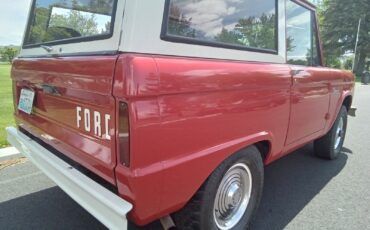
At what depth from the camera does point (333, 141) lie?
4.66 metres

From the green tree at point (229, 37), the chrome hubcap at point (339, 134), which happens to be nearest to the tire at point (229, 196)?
the green tree at point (229, 37)

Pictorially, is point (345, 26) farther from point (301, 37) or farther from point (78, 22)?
point (78, 22)

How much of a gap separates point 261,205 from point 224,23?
73.6 inches

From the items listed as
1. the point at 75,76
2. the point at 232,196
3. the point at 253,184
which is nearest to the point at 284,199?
the point at 253,184

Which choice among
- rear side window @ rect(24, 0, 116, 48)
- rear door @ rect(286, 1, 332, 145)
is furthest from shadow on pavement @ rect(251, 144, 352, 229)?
rear side window @ rect(24, 0, 116, 48)

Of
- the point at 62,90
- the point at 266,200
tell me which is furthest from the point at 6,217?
the point at 266,200

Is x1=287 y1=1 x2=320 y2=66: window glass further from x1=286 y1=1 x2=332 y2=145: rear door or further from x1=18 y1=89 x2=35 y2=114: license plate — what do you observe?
x1=18 y1=89 x2=35 y2=114: license plate

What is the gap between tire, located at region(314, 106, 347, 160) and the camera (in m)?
4.61

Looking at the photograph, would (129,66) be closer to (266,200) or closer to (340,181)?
(266,200)

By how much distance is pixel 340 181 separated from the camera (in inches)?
162

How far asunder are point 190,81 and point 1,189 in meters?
2.60

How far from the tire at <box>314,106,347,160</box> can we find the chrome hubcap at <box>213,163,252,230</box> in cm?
228

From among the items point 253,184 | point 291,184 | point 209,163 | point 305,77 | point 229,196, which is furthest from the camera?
point 291,184

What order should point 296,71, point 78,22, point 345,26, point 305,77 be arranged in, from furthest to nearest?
point 345,26
point 305,77
point 296,71
point 78,22
